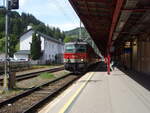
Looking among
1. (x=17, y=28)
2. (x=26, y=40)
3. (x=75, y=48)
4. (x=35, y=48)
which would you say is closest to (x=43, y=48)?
(x=26, y=40)

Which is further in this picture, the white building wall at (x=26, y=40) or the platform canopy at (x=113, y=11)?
the white building wall at (x=26, y=40)

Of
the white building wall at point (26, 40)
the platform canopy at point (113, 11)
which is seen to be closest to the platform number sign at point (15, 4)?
the platform canopy at point (113, 11)

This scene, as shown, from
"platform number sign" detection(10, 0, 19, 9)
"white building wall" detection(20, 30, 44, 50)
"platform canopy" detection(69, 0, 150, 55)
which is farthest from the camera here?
"white building wall" detection(20, 30, 44, 50)

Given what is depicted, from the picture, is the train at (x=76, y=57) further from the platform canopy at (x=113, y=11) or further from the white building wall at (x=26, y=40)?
the white building wall at (x=26, y=40)

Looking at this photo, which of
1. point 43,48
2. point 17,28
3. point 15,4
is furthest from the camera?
point 17,28

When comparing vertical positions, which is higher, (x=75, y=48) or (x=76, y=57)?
(x=75, y=48)

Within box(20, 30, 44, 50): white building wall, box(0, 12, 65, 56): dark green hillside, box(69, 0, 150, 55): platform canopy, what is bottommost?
box(69, 0, 150, 55): platform canopy

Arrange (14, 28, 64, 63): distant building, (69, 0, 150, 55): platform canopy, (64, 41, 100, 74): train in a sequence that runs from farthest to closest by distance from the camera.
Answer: (14, 28, 64, 63): distant building → (64, 41, 100, 74): train → (69, 0, 150, 55): platform canopy

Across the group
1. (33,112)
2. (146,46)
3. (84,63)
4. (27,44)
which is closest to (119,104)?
(33,112)

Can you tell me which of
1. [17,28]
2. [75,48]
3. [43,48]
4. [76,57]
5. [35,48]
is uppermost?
[17,28]

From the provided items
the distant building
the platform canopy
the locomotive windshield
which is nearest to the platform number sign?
the platform canopy

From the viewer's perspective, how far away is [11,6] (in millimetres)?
14273

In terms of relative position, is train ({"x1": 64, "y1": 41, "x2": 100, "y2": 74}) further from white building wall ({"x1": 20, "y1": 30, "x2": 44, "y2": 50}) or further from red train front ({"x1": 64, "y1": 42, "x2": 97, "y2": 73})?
white building wall ({"x1": 20, "y1": 30, "x2": 44, "y2": 50})

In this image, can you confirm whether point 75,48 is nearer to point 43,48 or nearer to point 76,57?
point 76,57
